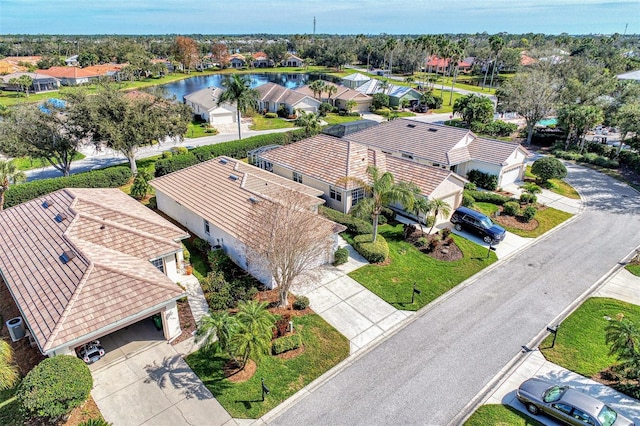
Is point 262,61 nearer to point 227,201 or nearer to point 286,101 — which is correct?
point 286,101

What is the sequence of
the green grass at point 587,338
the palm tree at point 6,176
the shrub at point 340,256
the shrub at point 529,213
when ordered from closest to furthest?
1. the green grass at point 587,338
2. the shrub at point 340,256
3. the palm tree at point 6,176
4. the shrub at point 529,213

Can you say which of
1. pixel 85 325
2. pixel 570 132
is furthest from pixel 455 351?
pixel 570 132

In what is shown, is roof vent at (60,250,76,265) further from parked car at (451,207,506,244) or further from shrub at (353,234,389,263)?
parked car at (451,207,506,244)

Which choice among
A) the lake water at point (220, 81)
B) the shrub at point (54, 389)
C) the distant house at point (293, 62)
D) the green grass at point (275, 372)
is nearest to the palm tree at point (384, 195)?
the green grass at point (275, 372)

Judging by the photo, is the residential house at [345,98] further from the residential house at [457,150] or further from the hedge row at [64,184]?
the hedge row at [64,184]

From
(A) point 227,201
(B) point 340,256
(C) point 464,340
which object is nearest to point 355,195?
(B) point 340,256

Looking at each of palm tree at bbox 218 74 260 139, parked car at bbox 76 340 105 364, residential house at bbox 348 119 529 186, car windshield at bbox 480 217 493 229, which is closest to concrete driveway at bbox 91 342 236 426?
parked car at bbox 76 340 105 364

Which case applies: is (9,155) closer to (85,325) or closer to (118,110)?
(118,110)
